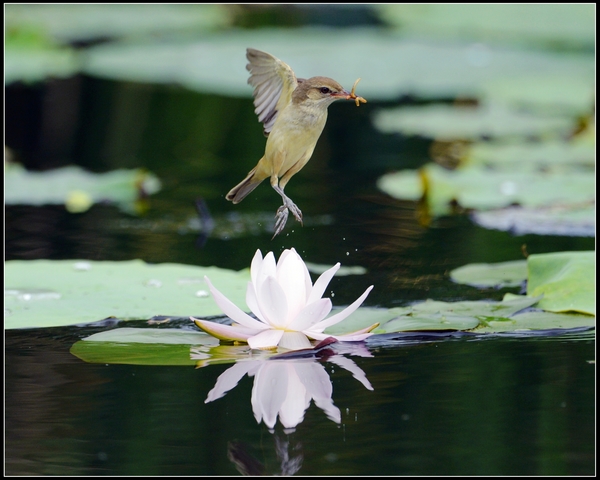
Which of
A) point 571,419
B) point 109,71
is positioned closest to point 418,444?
point 571,419

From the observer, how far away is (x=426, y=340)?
3.20 metres

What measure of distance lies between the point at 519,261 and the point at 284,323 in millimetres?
1714

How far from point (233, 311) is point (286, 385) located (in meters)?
0.46

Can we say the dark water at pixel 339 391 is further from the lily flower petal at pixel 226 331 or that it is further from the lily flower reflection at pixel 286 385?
the lily flower petal at pixel 226 331

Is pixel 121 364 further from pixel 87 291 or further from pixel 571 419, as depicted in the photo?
pixel 571 419

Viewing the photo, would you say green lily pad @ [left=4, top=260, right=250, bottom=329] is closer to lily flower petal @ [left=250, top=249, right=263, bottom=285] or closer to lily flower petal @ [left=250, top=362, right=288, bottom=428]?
lily flower petal @ [left=250, top=249, right=263, bottom=285]

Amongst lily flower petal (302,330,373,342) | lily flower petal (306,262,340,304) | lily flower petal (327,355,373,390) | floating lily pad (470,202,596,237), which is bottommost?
lily flower petal (327,355,373,390)

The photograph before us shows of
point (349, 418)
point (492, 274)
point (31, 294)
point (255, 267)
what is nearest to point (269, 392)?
point (349, 418)

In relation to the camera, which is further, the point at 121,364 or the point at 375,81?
the point at 375,81

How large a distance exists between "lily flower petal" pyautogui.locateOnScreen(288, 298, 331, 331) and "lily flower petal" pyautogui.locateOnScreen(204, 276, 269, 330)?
4.7 inches

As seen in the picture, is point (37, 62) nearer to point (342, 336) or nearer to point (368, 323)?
point (368, 323)

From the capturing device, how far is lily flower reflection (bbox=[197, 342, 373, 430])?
2506 millimetres

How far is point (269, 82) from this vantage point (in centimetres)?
327

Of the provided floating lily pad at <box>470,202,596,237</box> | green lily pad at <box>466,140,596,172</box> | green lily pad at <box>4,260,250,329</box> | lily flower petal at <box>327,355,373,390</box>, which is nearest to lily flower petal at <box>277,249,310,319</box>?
lily flower petal at <box>327,355,373,390</box>
